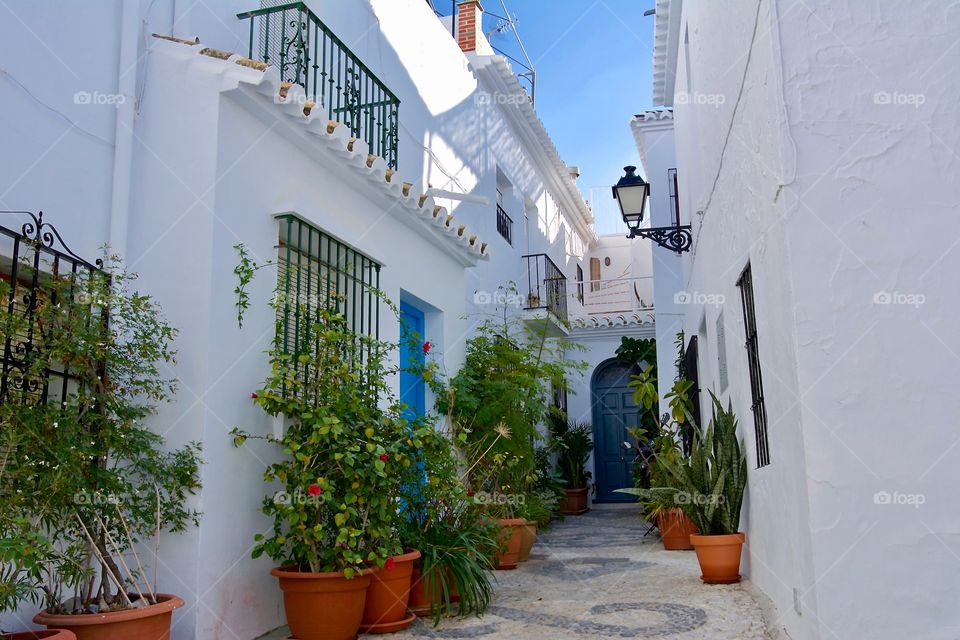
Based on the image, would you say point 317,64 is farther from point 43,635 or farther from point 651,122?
point 651,122

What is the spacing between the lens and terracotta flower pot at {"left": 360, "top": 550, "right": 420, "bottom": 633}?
15.5ft

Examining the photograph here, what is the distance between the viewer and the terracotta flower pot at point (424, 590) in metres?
5.02

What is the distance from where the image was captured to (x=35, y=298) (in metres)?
3.78

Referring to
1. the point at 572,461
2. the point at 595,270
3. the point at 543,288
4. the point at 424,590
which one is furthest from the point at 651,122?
the point at 424,590

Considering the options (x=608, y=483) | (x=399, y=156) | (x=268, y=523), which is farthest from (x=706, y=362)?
(x=608, y=483)

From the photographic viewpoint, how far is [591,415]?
15.2 m

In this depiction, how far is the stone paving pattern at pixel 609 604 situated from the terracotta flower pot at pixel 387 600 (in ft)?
0.35

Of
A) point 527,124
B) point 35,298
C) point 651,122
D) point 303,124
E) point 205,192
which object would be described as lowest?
point 35,298

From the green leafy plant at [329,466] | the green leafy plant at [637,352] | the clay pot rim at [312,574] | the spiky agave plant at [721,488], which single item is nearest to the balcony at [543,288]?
the green leafy plant at [637,352]

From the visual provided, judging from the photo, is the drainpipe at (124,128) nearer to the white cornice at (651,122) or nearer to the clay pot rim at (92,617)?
the clay pot rim at (92,617)

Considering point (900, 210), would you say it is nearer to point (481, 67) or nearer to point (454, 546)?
point (454, 546)

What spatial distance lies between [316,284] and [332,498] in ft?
6.11

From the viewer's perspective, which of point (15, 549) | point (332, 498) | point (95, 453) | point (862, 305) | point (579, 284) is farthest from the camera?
point (579, 284)

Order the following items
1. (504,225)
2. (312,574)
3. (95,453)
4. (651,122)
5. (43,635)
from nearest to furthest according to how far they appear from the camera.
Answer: (43,635) → (95,453) → (312,574) → (504,225) → (651,122)
